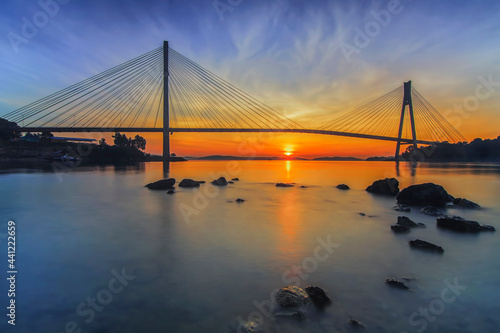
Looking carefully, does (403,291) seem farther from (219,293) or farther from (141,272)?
(141,272)

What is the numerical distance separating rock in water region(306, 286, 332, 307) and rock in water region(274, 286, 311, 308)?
70 mm

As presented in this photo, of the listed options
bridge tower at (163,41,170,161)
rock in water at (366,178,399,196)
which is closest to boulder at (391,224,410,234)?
rock in water at (366,178,399,196)

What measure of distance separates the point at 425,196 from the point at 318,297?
11.0m

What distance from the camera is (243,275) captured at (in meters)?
4.83

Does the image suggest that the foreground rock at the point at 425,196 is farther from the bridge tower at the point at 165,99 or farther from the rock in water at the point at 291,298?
the bridge tower at the point at 165,99

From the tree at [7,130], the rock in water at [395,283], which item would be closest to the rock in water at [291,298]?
the rock in water at [395,283]

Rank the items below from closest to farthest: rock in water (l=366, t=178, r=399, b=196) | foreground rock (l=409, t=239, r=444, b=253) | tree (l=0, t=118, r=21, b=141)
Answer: foreground rock (l=409, t=239, r=444, b=253), rock in water (l=366, t=178, r=399, b=196), tree (l=0, t=118, r=21, b=141)

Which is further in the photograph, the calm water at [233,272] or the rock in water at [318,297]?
the rock in water at [318,297]

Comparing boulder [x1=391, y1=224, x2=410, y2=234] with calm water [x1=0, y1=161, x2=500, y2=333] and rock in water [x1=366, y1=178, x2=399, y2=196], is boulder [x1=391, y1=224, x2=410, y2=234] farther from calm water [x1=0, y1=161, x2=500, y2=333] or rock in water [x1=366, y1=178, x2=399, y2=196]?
rock in water [x1=366, y1=178, x2=399, y2=196]

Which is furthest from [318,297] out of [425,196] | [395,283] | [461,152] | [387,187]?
[461,152]

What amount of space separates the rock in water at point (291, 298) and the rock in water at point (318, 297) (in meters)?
0.07

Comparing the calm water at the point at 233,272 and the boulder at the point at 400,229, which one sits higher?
the boulder at the point at 400,229

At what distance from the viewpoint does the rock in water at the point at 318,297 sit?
147 inches

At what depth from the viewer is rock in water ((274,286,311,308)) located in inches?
145
